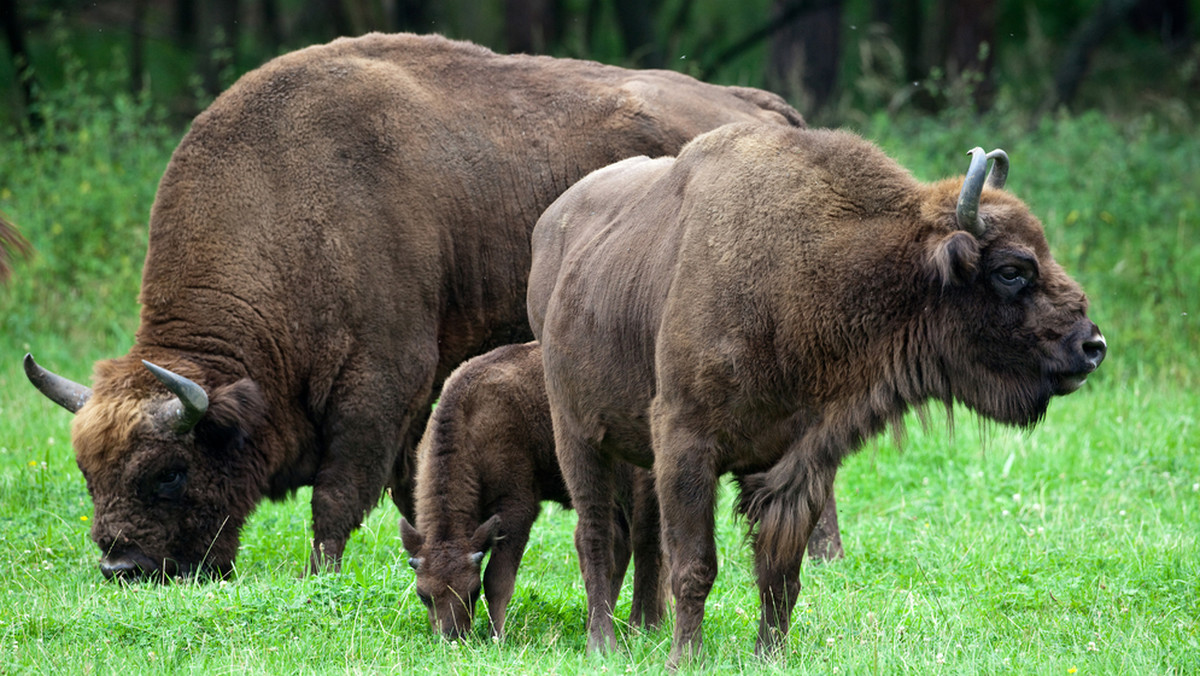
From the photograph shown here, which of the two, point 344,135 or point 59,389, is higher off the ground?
point 344,135

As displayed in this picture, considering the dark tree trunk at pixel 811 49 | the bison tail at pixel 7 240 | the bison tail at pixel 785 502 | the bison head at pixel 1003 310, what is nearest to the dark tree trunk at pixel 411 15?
the dark tree trunk at pixel 811 49

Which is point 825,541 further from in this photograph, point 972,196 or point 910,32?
point 910,32

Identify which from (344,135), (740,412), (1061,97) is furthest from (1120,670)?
(1061,97)

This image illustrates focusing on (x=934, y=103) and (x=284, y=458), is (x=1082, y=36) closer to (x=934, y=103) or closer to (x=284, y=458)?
(x=934, y=103)

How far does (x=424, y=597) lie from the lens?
5836 mm

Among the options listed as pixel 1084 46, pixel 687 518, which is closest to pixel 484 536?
pixel 687 518

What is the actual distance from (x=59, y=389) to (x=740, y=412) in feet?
13.6

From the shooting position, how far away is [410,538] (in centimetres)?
603

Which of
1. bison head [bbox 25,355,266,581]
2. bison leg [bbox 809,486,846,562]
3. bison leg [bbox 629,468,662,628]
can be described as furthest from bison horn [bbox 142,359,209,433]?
bison leg [bbox 809,486,846,562]

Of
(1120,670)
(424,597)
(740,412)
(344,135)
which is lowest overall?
(424,597)

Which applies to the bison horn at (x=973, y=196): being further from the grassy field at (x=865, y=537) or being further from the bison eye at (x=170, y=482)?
the bison eye at (x=170, y=482)

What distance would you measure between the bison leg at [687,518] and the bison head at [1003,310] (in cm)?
97

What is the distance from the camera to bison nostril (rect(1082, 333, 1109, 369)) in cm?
453

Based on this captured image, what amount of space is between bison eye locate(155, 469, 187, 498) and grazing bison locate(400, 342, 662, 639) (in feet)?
4.11
